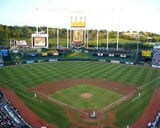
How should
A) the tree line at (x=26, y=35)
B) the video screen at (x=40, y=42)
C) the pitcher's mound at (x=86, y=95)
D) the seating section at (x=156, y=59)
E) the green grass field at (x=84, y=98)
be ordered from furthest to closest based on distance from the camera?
1. the tree line at (x=26, y=35)
2. the video screen at (x=40, y=42)
3. the seating section at (x=156, y=59)
4. the pitcher's mound at (x=86, y=95)
5. the green grass field at (x=84, y=98)

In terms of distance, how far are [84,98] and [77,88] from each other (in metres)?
6.52

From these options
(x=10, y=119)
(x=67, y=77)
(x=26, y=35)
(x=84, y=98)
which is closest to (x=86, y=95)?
(x=84, y=98)

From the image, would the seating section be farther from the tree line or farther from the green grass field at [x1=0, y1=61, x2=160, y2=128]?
the tree line

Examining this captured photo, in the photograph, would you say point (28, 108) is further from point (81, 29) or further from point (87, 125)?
point (81, 29)

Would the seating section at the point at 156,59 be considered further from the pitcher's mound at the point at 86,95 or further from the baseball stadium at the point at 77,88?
the pitcher's mound at the point at 86,95

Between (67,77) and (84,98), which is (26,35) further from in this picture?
(84,98)

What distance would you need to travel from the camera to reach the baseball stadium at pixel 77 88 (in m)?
31.7

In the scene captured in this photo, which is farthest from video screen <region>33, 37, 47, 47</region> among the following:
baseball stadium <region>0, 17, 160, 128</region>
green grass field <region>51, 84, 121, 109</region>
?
green grass field <region>51, 84, 121, 109</region>

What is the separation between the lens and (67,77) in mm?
56281

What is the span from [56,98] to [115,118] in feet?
37.9

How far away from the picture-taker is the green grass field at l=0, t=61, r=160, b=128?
1312 inches

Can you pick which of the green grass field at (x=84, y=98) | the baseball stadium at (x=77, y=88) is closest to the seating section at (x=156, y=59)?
the baseball stadium at (x=77, y=88)

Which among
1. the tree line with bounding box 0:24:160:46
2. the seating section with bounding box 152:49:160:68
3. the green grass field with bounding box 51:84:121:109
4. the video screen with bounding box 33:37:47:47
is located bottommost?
the green grass field with bounding box 51:84:121:109

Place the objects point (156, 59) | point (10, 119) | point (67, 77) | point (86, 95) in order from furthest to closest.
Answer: point (156, 59), point (67, 77), point (86, 95), point (10, 119)
